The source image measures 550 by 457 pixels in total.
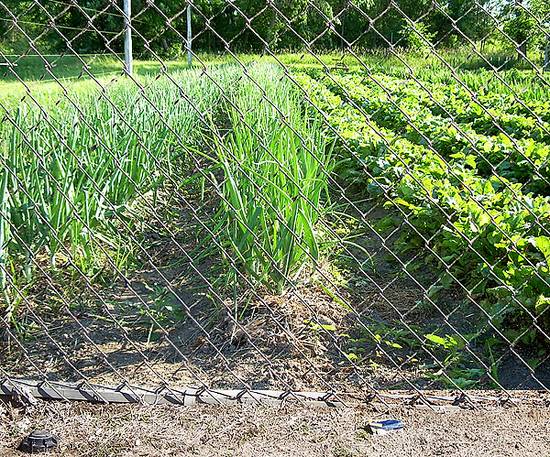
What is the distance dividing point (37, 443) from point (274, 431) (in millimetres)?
596

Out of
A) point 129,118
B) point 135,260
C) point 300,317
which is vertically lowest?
point 135,260

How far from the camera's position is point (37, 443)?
1672 millimetres

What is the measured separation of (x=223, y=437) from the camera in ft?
5.64

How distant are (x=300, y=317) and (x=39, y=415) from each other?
0.97 metres

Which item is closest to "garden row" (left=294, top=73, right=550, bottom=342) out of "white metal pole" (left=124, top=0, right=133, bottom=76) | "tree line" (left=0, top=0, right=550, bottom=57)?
"tree line" (left=0, top=0, right=550, bottom=57)

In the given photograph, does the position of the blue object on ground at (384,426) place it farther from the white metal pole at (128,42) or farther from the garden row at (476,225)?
the white metal pole at (128,42)

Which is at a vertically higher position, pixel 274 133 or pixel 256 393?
pixel 274 133

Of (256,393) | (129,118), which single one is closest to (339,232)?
(129,118)

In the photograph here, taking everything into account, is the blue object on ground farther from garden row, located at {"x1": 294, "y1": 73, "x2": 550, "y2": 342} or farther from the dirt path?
garden row, located at {"x1": 294, "y1": 73, "x2": 550, "y2": 342}

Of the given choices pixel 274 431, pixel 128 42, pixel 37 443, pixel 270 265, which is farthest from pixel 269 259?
pixel 128 42

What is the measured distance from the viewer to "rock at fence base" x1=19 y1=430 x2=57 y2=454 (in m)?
1.67

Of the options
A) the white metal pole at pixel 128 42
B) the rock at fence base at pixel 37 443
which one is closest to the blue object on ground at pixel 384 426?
the rock at fence base at pixel 37 443

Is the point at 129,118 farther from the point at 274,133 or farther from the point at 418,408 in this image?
the point at 418,408

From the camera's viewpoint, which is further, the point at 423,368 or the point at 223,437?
the point at 423,368
